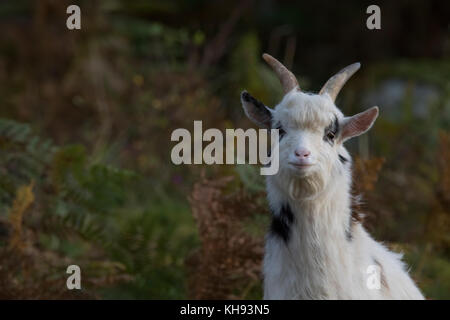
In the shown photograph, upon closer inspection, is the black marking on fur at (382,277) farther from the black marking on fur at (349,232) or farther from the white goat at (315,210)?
the black marking on fur at (349,232)

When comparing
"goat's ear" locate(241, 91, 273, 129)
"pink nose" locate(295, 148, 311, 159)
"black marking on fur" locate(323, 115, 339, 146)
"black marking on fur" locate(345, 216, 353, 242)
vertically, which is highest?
"goat's ear" locate(241, 91, 273, 129)

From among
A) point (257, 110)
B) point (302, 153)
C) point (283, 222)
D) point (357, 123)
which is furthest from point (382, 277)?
point (257, 110)

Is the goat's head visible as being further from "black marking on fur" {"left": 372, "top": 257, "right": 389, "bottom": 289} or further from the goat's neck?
"black marking on fur" {"left": 372, "top": 257, "right": 389, "bottom": 289}

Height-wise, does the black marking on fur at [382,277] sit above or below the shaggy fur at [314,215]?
below

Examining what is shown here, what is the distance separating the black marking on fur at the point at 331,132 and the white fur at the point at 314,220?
0.04 meters

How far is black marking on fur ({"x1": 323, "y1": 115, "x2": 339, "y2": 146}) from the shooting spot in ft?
14.4

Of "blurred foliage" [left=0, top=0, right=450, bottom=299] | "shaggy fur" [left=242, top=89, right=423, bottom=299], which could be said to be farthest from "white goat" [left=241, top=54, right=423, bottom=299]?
"blurred foliage" [left=0, top=0, right=450, bottom=299]

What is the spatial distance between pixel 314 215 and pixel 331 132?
49 cm

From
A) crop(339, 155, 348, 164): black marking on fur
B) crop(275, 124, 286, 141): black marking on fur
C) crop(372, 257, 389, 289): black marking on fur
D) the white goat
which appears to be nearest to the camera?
the white goat

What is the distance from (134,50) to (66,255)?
587cm

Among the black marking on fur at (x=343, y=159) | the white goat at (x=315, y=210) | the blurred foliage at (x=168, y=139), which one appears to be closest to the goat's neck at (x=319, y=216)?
the white goat at (x=315, y=210)

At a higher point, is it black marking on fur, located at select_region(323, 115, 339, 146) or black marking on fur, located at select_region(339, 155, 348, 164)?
black marking on fur, located at select_region(323, 115, 339, 146)

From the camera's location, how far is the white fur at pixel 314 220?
4.31 m

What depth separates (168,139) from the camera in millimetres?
9188
